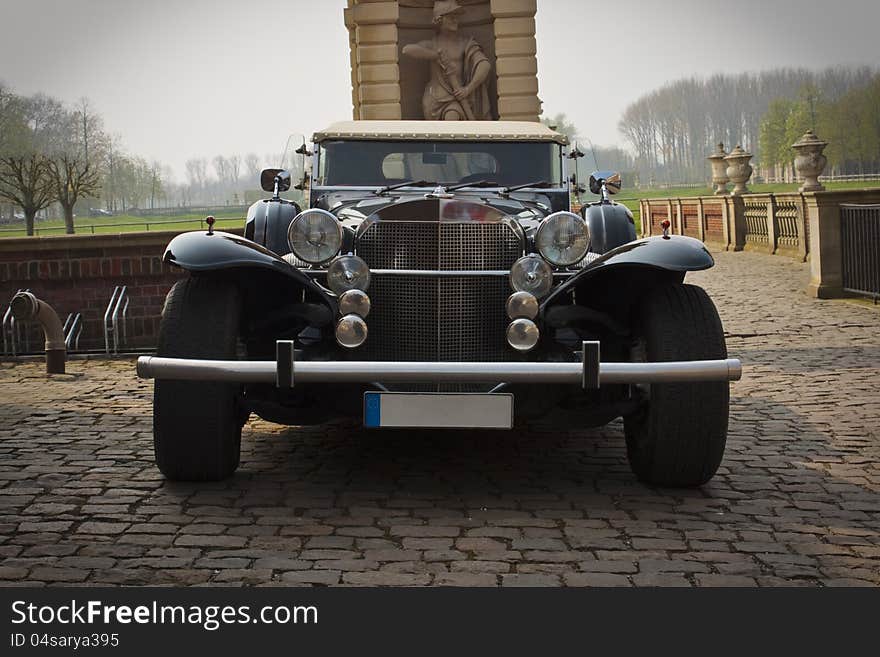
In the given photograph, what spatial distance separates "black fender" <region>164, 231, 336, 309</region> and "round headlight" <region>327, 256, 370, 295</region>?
0.08m

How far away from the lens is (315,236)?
5496mm

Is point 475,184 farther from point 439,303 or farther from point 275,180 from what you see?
point 439,303

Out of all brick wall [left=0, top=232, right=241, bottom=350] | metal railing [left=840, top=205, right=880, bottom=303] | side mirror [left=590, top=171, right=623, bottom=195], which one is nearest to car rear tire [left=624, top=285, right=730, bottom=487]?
side mirror [left=590, top=171, right=623, bottom=195]

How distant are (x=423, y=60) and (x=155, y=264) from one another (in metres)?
9.68

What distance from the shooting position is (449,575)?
4078mm

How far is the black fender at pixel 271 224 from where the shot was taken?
6.92 meters

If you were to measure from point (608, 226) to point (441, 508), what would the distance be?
2.73 metres

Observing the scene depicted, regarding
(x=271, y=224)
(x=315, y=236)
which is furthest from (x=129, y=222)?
(x=315, y=236)

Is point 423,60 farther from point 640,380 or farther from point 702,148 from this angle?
point 702,148

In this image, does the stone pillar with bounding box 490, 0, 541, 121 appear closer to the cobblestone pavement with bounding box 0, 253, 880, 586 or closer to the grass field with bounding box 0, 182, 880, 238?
the cobblestone pavement with bounding box 0, 253, 880, 586

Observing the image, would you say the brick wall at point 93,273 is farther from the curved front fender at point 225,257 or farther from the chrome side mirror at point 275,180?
the curved front fender at point 225,257

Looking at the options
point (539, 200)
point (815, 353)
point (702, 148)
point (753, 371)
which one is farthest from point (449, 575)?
point (702, 148)

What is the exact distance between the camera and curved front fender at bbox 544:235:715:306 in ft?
17.1

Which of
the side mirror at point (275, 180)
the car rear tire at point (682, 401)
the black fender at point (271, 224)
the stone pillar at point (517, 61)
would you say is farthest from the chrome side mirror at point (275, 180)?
the stone pillar at point (517, 61)
